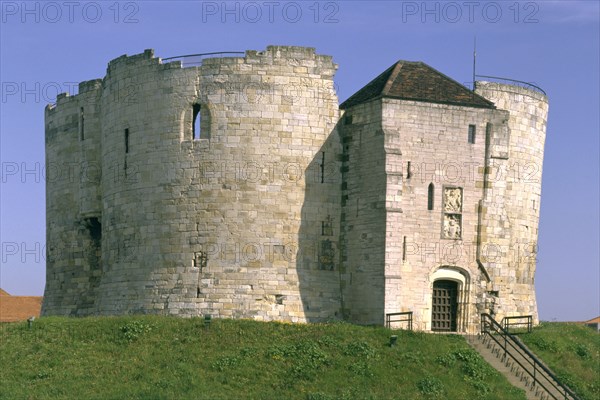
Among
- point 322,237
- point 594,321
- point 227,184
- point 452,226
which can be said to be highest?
point 227,184

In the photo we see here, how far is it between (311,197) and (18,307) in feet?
106

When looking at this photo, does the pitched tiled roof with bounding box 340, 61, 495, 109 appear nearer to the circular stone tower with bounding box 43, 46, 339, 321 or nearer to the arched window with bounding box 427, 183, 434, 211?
the circular stone tower with bounding box 43, 46, 339, 321

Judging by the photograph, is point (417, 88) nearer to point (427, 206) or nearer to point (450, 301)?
point (427, 206)

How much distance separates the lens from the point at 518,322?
48188 mm

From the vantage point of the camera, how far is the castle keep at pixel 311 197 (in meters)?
45.8

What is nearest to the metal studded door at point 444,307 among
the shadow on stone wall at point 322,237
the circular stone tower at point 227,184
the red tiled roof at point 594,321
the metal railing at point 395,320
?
the metal railing at point 395,320

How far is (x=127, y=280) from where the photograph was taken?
48469mm

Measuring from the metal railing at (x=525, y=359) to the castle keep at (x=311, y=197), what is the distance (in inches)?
37.1

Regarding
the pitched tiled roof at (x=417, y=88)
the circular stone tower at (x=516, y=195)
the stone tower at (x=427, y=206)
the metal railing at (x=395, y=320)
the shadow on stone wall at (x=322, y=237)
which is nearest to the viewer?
the metal railing at (x=395, y=320)

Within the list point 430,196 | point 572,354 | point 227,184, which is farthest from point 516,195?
point 227,184

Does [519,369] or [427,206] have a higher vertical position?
[427,206]

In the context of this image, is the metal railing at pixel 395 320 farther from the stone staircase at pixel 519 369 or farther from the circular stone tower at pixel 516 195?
the circular stone tower at pixel 516 195

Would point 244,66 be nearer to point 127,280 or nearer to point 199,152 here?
point 199,152

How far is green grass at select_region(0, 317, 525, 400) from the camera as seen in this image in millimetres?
38250
